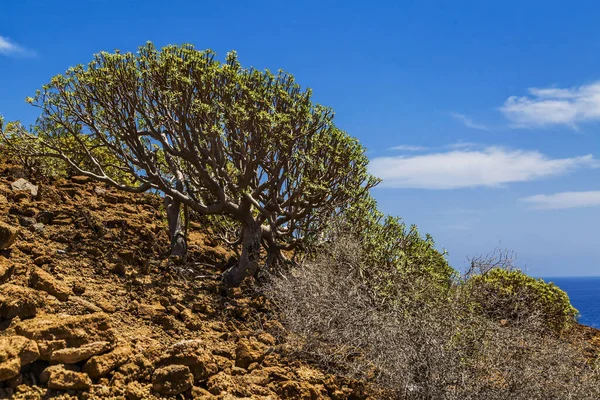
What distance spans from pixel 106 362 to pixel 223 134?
19.5 ft

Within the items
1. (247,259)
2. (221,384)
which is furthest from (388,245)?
(221,384)

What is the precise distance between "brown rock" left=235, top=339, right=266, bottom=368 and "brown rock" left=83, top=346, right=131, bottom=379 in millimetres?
1481

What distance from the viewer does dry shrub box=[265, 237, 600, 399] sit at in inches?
261

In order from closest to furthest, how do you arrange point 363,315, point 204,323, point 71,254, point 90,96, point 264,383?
point 264,383 < point 363,315 < point 204,323 < point 71,254 < point 90,96

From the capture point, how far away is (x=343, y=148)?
39.9 ft

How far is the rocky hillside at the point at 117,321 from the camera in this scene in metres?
5.49

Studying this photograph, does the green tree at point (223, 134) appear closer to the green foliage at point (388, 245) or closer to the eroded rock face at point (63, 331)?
the green foliage at point (388, 245)

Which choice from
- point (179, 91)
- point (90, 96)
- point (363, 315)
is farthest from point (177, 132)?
point (363, 315)

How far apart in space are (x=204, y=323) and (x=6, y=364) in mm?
3141

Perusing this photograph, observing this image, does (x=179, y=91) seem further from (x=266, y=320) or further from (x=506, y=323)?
(x=506, y=323)

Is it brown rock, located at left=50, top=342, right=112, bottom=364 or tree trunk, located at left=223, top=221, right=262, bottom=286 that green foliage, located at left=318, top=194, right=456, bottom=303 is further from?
brown rock, located at left=50, top=342, right=112, bottom=364

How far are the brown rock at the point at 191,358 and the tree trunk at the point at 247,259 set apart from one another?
438 cm

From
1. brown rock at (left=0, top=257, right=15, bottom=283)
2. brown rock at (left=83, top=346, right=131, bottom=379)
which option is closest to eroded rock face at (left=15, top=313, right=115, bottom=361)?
brown rock at (left=83, top=346, right=131, bottom=379)

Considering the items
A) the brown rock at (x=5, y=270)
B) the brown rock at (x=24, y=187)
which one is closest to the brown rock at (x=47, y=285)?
the brown rock at (x=5, y=270)
